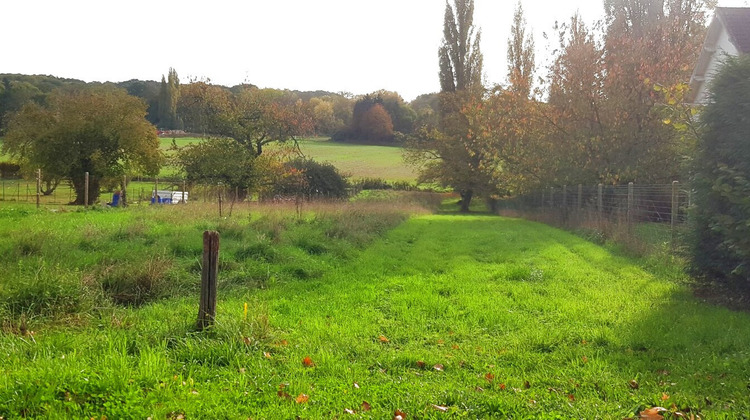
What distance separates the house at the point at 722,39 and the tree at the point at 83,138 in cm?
3152

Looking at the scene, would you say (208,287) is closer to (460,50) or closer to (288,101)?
(288,101)

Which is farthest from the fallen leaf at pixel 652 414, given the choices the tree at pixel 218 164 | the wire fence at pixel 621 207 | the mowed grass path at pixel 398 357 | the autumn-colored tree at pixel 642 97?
the tree at pixel 218 164

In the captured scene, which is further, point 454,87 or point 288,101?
point 454,87

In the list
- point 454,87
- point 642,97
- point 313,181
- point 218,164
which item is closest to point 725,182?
point 642,97

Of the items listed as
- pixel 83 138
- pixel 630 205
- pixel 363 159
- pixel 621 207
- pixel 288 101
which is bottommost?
pixel 621 207

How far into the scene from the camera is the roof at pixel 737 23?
1788 centimetres

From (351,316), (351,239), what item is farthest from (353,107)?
(351,316)

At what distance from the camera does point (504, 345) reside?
541 centimetres

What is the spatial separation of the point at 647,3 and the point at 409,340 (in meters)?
31.9

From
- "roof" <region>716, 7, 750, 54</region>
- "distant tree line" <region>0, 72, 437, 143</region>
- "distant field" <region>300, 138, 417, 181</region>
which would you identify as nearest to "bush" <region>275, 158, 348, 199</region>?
"distant tree line" <region>0, 72, 437, 143</region>

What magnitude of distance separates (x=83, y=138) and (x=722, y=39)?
3486 cm

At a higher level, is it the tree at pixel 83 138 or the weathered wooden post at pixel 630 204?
the tree at pixel 83 138

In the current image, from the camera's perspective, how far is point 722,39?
65.9 feet

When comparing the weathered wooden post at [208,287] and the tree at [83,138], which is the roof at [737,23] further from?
the tree at [83,138]
